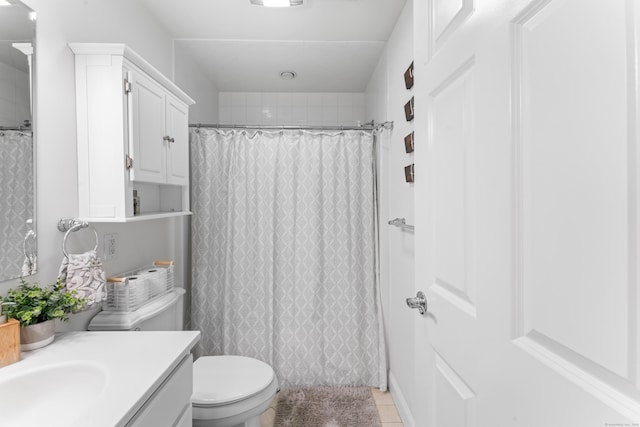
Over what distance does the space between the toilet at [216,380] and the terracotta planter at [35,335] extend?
14.6 inches

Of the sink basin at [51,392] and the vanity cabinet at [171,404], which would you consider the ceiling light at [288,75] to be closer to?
the vanity cabinet at [171,404]

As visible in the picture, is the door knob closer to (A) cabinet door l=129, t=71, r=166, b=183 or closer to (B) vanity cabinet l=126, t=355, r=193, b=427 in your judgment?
(B) vanity cabinet l=126, t=355, r=193, b=427

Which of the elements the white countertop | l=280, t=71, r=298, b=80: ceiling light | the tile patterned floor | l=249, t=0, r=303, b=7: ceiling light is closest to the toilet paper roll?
the white countertop

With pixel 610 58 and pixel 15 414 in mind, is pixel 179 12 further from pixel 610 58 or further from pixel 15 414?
pixel 610 58

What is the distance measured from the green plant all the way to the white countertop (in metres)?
0.10

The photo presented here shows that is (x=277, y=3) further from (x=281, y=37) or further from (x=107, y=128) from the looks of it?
(x=107, y=128)

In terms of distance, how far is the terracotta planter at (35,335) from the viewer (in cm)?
109

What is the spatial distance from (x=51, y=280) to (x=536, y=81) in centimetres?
159

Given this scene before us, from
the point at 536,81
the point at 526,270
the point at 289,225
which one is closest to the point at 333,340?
the point at 289,225

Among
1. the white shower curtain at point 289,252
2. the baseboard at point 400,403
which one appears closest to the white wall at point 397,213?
the baseboard at point 400,403

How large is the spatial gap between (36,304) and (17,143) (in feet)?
1.72

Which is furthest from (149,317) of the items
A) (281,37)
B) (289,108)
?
(289,108)

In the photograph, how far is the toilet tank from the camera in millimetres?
1499

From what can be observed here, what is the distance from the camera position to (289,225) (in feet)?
7.97
